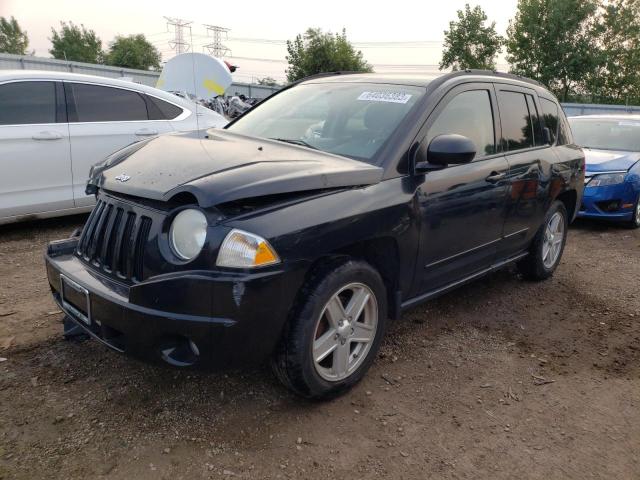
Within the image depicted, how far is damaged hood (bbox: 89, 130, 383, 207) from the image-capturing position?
2354mm

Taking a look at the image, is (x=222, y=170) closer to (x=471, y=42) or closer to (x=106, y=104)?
(x=106, y=104)

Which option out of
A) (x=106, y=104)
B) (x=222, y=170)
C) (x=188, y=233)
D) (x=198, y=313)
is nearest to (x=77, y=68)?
(x=106, y=104)

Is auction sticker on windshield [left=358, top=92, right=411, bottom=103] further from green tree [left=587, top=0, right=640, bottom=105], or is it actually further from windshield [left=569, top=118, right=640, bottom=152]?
green tree [left=587, top=0, right=640, bottom=105]

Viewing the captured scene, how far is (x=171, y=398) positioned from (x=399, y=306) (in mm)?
1329

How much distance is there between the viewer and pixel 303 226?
242 centimetres

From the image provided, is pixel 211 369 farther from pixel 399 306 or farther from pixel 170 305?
pixel 399 306

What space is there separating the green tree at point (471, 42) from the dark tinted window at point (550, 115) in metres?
39.1

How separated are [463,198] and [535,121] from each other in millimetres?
1534

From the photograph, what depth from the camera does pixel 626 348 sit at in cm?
371

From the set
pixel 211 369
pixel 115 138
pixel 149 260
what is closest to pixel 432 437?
pixel 211 369

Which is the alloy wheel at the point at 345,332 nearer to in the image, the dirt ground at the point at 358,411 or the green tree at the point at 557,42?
the dirt ground at the point at 358,411

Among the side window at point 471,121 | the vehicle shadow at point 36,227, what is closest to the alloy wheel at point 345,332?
the side window at point 471,121

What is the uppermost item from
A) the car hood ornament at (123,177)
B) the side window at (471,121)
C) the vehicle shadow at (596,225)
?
the side window at (471,121)

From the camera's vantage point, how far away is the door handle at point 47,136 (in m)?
5.10
